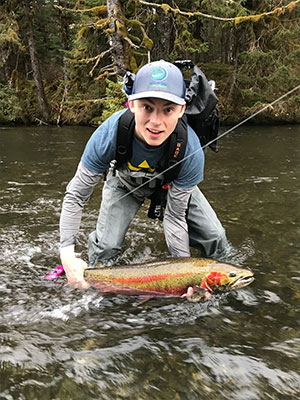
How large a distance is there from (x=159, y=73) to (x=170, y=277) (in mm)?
1867

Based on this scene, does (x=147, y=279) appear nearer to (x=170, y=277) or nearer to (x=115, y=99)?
(x=170, y=277)

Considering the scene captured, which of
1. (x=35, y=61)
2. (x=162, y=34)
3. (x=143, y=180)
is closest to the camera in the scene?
(x=143, y=180)

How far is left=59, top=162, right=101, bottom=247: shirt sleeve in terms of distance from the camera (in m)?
3.32

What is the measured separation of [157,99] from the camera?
9.45ft

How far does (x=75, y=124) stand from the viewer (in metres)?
21.3

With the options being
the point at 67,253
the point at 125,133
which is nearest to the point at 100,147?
the point at 125,133

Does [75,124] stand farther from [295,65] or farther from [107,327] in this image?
[107,327]

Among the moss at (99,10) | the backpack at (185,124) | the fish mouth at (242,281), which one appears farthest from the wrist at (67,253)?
the moss at (99,10)

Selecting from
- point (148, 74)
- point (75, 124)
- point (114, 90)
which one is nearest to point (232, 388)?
point (148, 74)

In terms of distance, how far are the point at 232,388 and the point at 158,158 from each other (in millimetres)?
2111

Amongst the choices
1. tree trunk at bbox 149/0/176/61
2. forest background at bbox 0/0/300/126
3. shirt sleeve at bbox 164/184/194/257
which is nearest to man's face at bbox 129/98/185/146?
A: shirt sleeve at bbox 164/184/194/257

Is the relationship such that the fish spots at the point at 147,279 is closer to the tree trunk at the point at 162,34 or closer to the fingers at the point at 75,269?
the fingers at the point at 75,269

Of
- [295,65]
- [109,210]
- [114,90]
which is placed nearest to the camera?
[109,210]

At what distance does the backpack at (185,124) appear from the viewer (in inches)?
132
